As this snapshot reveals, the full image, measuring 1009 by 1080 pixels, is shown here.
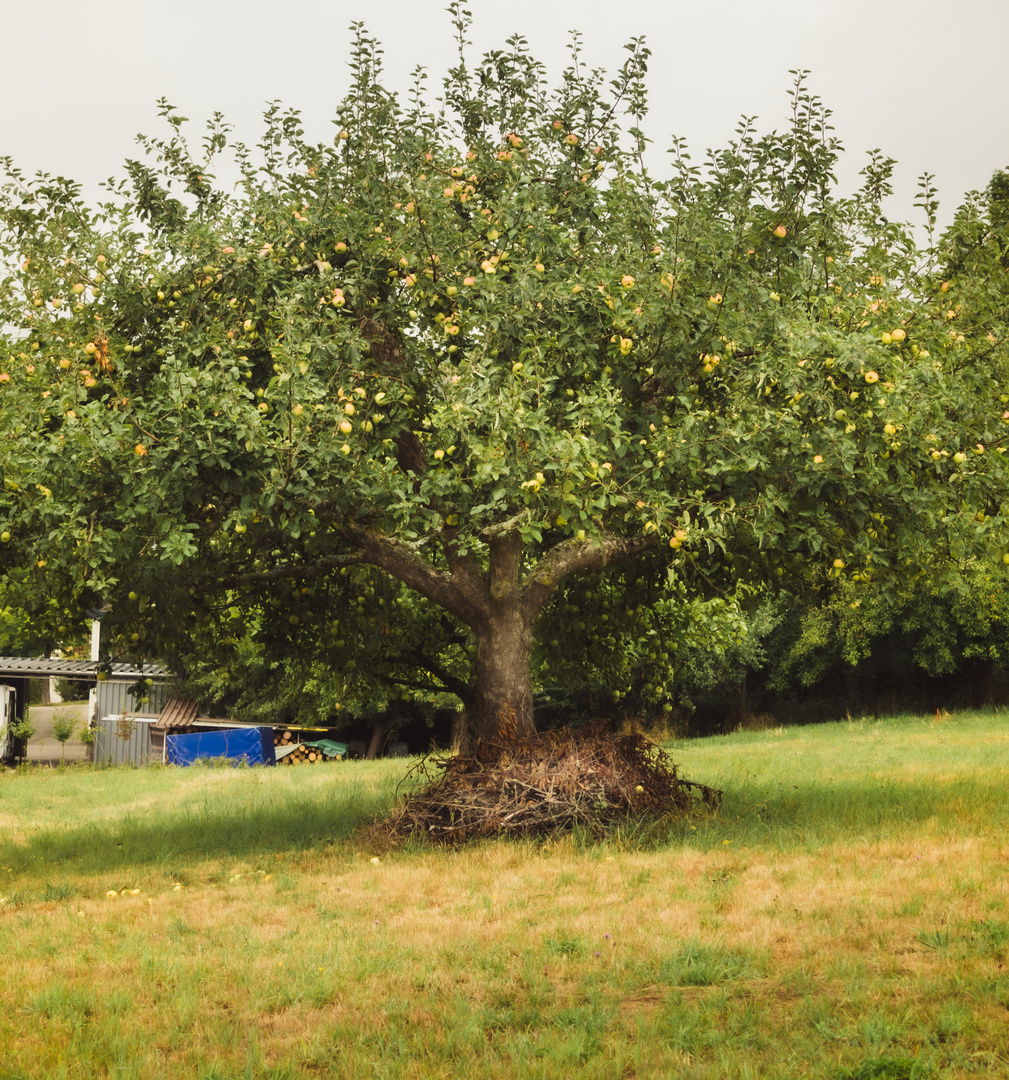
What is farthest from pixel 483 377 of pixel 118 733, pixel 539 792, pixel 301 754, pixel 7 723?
pixel 118 733

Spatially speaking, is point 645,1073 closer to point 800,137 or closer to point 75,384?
point 75,384

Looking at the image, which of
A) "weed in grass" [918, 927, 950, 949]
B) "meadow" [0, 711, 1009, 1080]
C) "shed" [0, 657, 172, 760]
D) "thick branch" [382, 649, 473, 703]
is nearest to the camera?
"meadow" [0, 711, 1009, 1080]

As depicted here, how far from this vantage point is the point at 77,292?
9.40 metres

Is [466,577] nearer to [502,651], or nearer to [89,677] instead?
[502,651]

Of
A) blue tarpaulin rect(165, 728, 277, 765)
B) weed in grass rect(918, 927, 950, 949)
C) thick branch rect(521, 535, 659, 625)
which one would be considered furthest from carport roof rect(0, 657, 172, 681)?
weed in grass rect(918, 927, 950, 949)

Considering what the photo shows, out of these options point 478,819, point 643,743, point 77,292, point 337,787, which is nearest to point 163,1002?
point 478,819

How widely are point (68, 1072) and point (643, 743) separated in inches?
263

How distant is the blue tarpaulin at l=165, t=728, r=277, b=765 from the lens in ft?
94.4

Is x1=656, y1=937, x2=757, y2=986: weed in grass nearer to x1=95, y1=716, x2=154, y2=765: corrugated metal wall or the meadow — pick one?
the meadow

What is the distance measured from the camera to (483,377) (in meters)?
8.41

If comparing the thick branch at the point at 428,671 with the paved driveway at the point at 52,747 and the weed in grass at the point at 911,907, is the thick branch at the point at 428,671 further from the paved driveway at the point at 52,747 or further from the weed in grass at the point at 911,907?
the paved driveway at the point at 52,747

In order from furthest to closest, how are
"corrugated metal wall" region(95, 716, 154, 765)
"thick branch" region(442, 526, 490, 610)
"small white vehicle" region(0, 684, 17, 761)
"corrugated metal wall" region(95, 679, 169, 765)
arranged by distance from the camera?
"corrugated metal wall" region(95, 716, 154, 765)
"corrugated metal wall" region(95, 679, 169, 765)
"small white vehicle" region(0, 684, 17, 761)
"thick branch" region(442, 526, 490, 610)

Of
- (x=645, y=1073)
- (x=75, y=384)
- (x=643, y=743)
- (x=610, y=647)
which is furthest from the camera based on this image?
(x=610, y=647)

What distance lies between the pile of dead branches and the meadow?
28 centimetres
